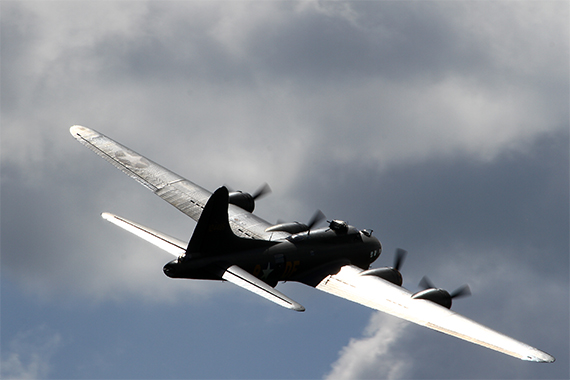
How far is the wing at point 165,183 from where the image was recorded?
5162 cm

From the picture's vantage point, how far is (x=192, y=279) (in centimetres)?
4069

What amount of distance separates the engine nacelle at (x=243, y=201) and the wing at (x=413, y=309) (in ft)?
33.3

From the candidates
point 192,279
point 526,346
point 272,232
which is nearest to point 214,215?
point 192,279

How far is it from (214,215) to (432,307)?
14745 mm

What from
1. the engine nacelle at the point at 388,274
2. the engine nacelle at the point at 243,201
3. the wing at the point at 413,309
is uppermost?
the engine nacelle at the point at 243,201

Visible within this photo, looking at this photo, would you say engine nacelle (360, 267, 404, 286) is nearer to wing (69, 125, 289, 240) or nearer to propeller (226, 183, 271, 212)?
wing (69, 125, 289, 240)

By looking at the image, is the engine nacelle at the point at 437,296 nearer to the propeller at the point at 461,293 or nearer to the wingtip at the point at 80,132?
the propeller at the point at 461,293

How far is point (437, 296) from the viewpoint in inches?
1734

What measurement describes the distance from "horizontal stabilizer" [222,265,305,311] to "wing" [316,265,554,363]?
859 centimetres

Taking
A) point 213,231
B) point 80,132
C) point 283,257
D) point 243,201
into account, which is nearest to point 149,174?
point 243,201

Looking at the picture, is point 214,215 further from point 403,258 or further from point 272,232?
point 403,258

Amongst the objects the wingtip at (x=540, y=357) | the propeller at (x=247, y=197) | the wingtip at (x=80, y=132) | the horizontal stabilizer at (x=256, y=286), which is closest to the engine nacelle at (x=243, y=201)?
the propeller at (x=247, y=197)

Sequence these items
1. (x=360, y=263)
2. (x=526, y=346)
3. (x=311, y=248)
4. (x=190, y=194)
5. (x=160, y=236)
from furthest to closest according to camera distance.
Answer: (x=190, y=194)
(x=360, y=263)
(x=311, y=248)
(x=160, y=236)
(x=526, y=346)

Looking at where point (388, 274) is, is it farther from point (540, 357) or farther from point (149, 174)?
point (149, 174)
